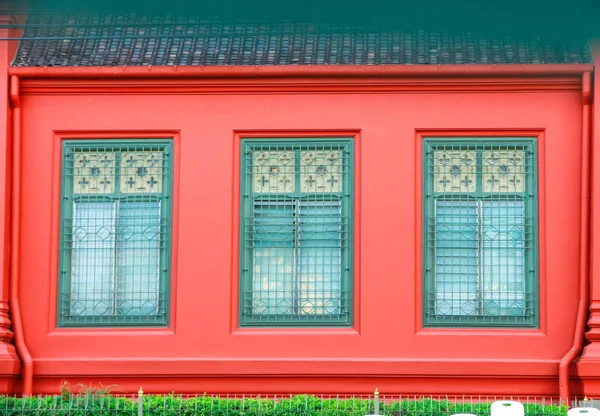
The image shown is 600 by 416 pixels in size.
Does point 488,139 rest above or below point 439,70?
below

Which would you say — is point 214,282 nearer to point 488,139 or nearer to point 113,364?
point 113,364

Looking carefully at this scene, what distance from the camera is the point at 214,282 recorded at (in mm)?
14422

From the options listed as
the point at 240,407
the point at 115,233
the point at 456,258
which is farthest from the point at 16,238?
the point at 456,258

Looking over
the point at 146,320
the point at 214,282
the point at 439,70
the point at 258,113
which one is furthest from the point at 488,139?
the point at 146,320

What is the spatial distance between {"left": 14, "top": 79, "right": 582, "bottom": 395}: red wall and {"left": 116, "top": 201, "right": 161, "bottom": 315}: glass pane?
0.30m

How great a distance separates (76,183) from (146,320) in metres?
2.20

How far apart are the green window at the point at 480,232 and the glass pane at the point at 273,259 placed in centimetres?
187

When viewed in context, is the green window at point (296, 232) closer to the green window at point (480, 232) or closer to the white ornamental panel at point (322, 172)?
the white ornamental panel at point (322, 172)

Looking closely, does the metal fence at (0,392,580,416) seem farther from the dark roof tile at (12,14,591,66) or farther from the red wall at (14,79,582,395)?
the dark roof tile at (12,14,591,66)

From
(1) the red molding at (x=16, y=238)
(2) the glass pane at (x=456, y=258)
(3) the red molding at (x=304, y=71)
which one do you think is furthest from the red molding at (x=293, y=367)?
(3) the red molding at (x=304, y=71)

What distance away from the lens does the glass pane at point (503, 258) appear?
46.8ft

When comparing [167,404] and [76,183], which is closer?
[167,404]

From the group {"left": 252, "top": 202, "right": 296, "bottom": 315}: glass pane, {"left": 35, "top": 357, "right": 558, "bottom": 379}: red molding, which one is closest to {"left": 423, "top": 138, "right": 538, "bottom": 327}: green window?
{"left": 35, "top": 357, "right": 558, "bottom": 379}: red molding

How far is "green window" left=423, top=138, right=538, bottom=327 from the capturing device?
14.3 m
